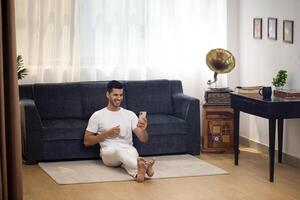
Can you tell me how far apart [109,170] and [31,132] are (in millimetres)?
894

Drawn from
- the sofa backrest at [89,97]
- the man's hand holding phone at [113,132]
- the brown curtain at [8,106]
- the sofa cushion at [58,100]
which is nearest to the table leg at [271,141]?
the man's hand holding phone at [113,132]

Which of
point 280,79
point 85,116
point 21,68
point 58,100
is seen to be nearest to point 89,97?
point 85,116

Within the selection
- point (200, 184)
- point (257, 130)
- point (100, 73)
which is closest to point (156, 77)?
point (100, 73)

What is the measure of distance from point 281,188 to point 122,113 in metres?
1.76

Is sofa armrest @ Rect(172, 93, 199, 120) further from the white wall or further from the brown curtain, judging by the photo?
the brown curtain

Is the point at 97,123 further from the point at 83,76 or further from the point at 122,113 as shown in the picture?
the point at 83,76

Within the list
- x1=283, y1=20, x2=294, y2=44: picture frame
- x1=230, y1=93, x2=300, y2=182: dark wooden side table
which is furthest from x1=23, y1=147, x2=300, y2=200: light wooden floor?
x1=283, y1=20, x2=294, y2=44: picture frame

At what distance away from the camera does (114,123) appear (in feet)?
22.7

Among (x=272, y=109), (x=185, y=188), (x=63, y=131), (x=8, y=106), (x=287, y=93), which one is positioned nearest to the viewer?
(x=8, y=106)

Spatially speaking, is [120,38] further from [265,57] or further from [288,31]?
[288,31]

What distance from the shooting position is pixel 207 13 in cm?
838

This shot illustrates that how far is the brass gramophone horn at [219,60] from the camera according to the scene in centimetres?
788

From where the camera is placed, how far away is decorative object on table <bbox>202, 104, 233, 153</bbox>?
307 inches

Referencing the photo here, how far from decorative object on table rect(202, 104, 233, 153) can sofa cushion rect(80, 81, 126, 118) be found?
3.72 feet
